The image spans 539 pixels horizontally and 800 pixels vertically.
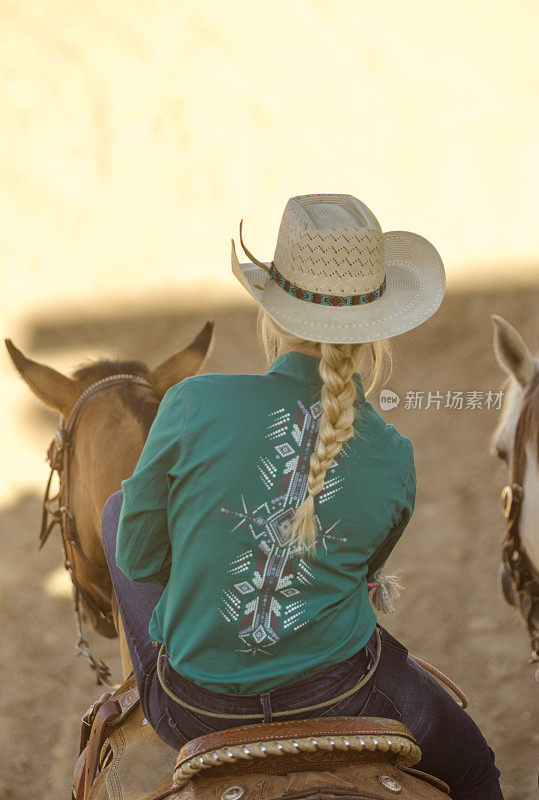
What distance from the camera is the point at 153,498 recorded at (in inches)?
55.9

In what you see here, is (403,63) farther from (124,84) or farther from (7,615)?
(7,615)

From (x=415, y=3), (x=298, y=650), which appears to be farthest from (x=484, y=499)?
(x=415, y=3)

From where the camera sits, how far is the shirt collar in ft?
4.57

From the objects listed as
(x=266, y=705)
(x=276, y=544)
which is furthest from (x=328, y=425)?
(x=266, y=705)

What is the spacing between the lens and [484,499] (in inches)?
119

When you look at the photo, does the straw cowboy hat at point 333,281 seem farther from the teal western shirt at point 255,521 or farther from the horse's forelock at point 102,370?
the horse's forelock at point 102,370

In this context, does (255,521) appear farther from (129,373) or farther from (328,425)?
(129,373)

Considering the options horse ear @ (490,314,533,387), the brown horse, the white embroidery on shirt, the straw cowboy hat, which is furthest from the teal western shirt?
horse ear @ (490,314,533,387)

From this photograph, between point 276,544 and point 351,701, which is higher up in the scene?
point 276,544

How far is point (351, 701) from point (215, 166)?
1.93 m

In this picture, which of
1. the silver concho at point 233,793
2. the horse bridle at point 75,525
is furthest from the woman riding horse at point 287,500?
the horse bridle at point 75,525

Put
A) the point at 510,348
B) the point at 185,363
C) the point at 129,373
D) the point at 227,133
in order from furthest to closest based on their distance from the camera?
the point at 510,348
the point at 185,363
the point at 227,133
the point at 129,373

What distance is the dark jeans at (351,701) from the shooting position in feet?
4.99

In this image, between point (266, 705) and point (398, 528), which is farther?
point (398, 528)
